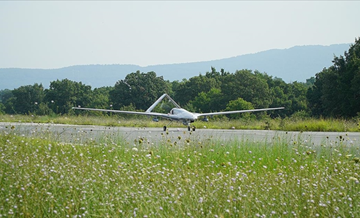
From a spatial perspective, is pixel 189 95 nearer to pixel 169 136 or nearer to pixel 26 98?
pixel 26 98

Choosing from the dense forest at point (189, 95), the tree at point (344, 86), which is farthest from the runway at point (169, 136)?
the dense forest at point (189, 95)

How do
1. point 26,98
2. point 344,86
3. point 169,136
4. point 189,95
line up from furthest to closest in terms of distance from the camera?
point 26,98 → point 189,95 → point 344,86 → point 169,136

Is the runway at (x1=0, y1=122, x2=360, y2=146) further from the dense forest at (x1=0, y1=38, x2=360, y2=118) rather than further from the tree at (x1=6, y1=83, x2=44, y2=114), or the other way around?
the tree at (x1=6, y1=83, x2=44, y2=114)

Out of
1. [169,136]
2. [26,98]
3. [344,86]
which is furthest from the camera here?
[26,98]

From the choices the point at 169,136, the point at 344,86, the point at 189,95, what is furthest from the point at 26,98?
the point at 169,136

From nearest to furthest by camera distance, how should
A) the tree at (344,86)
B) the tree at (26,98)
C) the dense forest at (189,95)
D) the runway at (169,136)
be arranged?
the runway at (169,136)
the tree at (344,86)
the dense forest at (189,95)
the tree at (26,98)

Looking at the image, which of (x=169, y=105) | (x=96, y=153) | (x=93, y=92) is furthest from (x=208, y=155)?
(x=93, y=92)

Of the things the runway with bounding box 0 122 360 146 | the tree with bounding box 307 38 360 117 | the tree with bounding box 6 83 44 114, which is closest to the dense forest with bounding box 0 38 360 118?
the tree with bounding box 6 83 44 114

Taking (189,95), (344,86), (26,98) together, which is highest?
(189,95)

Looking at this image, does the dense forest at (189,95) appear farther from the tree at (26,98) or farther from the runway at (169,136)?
the runway at (169,136)

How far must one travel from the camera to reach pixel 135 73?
3949 inches

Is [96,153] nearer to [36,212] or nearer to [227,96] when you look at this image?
[36,212]

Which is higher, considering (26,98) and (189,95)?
(189,95)

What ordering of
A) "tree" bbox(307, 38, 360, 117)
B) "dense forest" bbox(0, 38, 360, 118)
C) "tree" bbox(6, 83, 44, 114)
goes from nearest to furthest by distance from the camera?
1. "tree" bbox(307, 38, 360, 117)
2. "dense forest" bbox(0, 38, 360, 118)
3. "tree" bbox(6, 83, 44, 114)
